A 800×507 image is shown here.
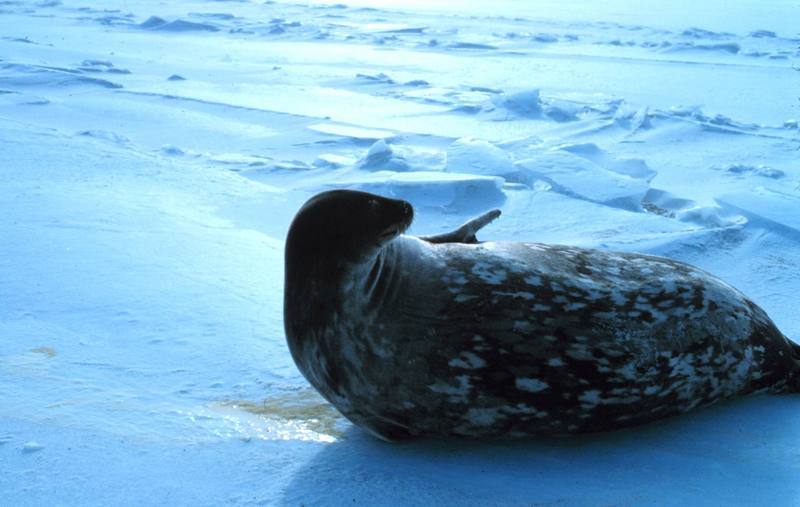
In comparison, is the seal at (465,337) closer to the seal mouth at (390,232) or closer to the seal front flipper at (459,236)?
the seal mouth at (390,232)

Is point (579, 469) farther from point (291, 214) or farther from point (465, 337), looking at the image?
point (291, 214)

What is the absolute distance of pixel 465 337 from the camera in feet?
6.46

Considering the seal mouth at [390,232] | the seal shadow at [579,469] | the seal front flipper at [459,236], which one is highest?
the seal mouth at [390,232]

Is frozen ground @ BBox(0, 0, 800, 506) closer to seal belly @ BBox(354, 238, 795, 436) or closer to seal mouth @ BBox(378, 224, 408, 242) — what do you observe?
seal belly @ BBox(354, 238, 795, 436)

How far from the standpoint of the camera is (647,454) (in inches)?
80.8

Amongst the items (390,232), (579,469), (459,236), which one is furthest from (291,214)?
(579,469)

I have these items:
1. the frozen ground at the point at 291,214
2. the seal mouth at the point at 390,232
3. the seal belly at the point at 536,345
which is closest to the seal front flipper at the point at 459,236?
the seal belly at the point at 536,345

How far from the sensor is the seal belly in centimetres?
196

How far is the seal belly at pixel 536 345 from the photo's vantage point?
1.96 m

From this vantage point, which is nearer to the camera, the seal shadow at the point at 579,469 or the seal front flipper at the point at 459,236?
the seal shadow at the point at 579,469

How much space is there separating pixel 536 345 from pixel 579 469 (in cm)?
32

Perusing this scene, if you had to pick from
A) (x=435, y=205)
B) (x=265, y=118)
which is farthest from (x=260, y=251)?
(x=265, y=118)

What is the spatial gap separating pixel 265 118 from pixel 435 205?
303 cm

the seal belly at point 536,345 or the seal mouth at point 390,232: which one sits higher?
the seal mouth at point 390,232
